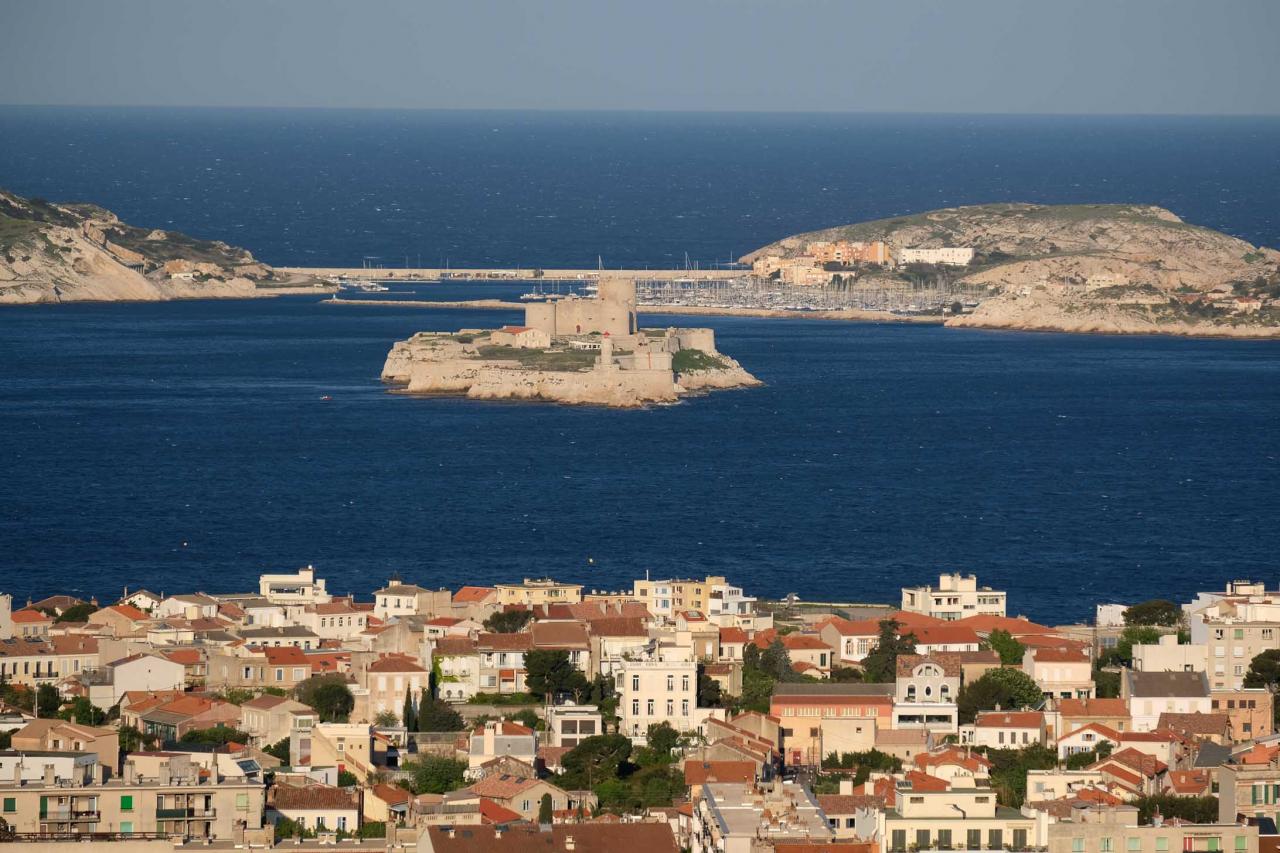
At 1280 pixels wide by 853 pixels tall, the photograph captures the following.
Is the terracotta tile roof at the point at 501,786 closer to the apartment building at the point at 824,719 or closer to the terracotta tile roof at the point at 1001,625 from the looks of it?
the apartment building at the point at 824,719

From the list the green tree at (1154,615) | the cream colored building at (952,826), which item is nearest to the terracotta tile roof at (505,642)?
the green tree at (1154,615)

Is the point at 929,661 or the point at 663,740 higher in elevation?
the point at 929,661

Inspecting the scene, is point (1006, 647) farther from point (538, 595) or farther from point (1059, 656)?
point (538, 595)

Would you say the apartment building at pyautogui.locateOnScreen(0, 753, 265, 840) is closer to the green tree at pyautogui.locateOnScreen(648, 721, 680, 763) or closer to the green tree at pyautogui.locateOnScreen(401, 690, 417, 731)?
the green tree at pyautogui.locateOnScreen(648, 721, 680, 763)

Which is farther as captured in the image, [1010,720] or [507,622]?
[507,622]

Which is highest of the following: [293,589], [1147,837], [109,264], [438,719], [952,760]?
[109,264]

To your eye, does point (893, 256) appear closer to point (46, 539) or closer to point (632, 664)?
point (46, 539)

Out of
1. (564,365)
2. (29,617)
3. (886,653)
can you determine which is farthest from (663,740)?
(564,365)
